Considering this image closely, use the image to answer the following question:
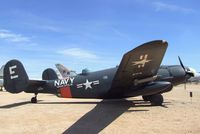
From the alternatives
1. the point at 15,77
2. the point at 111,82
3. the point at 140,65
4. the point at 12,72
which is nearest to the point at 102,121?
the point at 140,65

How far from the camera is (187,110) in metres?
16.2

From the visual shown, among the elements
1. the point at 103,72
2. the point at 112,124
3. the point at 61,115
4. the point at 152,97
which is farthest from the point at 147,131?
the point at 103,72

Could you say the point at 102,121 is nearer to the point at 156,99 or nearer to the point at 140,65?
the point at 140,65

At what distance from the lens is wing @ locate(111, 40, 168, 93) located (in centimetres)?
1386

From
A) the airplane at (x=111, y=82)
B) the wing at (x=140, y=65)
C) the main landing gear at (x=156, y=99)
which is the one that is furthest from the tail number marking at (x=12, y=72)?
the main landing gear at (x=156, y=99)

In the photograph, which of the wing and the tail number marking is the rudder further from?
the wing

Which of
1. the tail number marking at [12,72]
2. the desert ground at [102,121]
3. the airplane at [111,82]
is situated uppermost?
the tail number marking at [12,72]

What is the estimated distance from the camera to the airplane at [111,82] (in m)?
17.1

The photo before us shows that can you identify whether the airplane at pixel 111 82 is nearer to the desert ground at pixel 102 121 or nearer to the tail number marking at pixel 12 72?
the tail number marking at pixel 12 72

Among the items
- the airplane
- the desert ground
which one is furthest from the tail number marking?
the desert ground

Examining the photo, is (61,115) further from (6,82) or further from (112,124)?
(6,82)

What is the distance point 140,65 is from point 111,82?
12.0 feet

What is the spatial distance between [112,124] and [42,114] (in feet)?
13.7

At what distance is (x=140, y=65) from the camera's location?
16.0m
